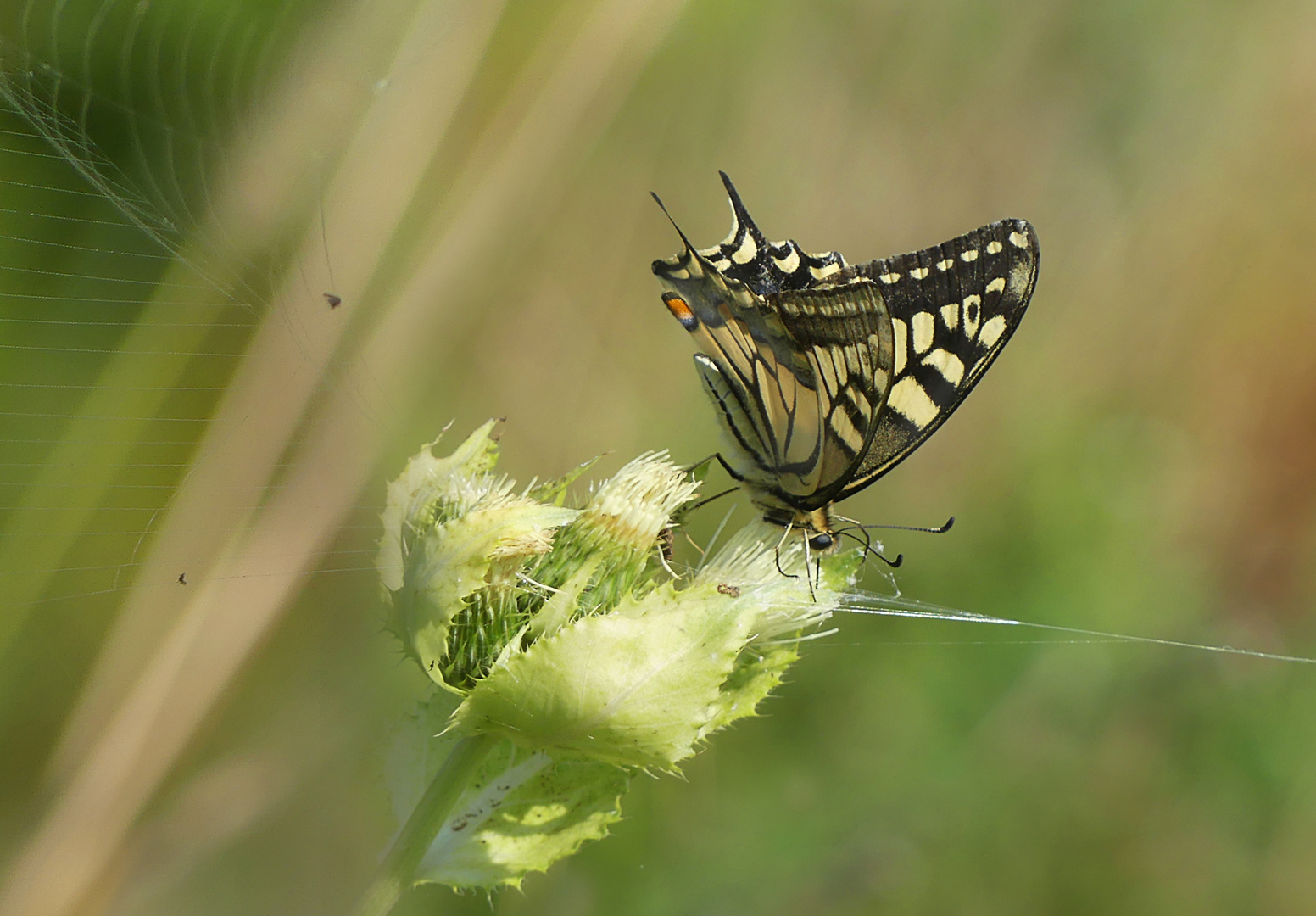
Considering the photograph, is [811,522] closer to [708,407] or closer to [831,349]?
[831,349]

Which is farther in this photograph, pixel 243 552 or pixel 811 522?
pixel 811 522

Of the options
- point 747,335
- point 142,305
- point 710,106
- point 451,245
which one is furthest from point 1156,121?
point 142,305

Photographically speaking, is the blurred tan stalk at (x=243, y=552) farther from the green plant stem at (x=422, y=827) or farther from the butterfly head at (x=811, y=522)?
the butterfly head at (x=811, y=522)

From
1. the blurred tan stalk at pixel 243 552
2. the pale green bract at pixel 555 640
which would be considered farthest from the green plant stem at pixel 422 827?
the blurred tan stalk at pixel 243 552

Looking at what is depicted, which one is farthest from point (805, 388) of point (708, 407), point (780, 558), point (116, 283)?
point (116, 283)

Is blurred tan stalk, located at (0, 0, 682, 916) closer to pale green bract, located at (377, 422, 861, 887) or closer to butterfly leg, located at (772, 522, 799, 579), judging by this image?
pale green bract, located at (377, 422, 861, 887)
